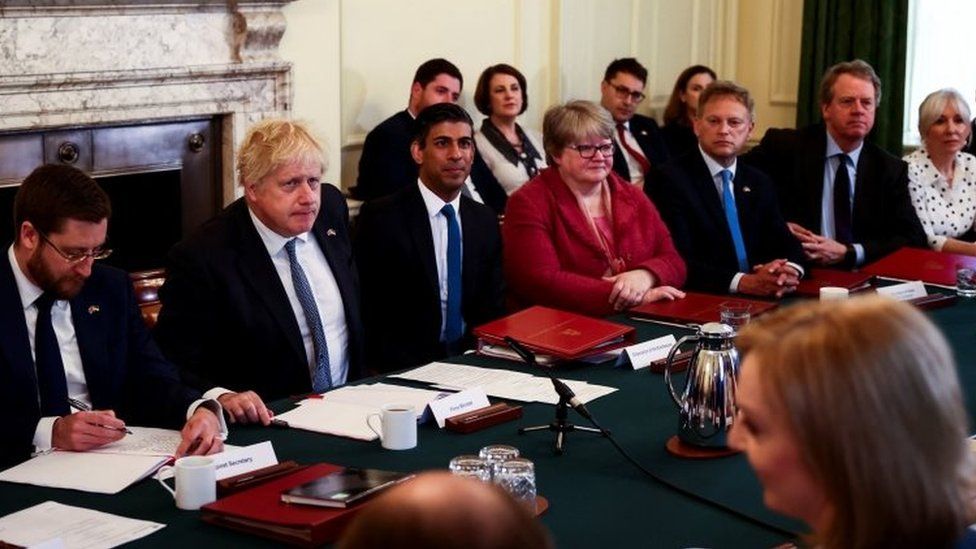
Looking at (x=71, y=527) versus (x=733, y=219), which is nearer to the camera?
(x=71, y=527)

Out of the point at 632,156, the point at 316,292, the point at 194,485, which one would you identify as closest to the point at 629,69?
the point at 632,156

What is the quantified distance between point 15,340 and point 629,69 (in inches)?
192

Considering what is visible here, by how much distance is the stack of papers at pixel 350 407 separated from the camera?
9.79ft

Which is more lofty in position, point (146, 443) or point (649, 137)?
point (649, 137)

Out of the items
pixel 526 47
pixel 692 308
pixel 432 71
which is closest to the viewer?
pixel 692 308

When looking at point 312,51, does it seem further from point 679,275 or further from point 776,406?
point 776,406

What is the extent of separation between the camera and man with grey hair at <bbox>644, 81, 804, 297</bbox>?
5.01 m

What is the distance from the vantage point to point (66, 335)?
3203 mm

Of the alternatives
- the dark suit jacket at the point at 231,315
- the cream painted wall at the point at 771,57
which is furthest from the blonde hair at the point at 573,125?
the cream painted wall at the point at 771,57

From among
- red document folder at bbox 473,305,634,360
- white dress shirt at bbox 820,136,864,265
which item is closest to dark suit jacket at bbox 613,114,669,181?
white dress shirt at bbox 820,136,864,265

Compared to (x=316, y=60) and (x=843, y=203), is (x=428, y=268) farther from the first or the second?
(x=316, y=60)

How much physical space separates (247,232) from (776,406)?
239 cm

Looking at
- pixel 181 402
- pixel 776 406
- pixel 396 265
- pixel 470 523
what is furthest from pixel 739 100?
pixel 470 523

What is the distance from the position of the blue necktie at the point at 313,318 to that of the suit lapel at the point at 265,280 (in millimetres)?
45
